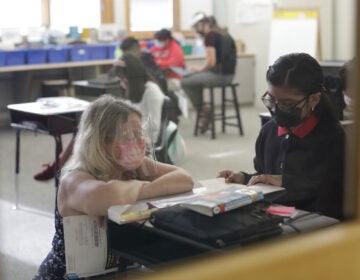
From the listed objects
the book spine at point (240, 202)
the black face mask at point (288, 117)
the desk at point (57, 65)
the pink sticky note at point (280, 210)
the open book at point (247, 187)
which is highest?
the desk at point (57, 65)

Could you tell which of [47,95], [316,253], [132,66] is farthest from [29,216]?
[316,253]

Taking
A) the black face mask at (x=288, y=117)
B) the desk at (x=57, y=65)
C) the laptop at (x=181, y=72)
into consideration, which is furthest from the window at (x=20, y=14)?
the laptop at (x=181, y=72)

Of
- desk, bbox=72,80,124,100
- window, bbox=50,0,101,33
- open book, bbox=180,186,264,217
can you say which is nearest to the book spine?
open book, bbox=180,186,264,217

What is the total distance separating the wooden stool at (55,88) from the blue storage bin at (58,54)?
58 centimetres

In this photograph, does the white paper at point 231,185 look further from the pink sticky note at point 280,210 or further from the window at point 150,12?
the window at point 150,12

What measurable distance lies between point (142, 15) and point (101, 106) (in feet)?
2.15

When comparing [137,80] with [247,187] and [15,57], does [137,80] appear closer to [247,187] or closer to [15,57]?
[15,57]

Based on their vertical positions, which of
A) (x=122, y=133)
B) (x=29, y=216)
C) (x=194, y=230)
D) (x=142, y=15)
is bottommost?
(x=29, y=216)

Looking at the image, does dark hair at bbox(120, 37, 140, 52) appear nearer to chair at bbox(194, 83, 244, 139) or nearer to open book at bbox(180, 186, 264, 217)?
chair at bbox(194, 83, 244, 139)

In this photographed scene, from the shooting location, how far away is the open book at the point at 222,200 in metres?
1.03

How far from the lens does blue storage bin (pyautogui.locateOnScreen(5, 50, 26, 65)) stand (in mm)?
2857

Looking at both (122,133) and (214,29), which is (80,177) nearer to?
(122,133)

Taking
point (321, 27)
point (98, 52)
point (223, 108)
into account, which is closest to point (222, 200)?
point (321, 27)

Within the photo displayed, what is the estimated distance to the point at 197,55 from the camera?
169 inches
